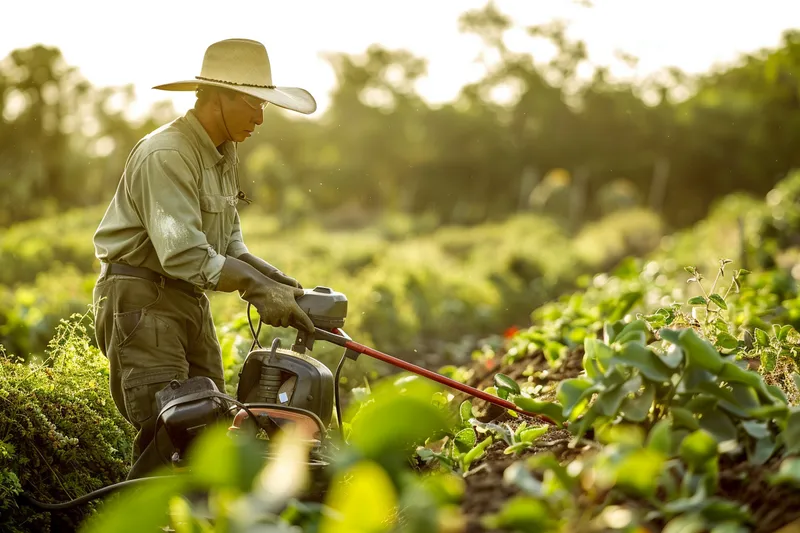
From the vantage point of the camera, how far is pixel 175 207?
3.42 meters

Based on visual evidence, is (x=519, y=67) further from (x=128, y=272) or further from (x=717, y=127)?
(x=128, y=272)

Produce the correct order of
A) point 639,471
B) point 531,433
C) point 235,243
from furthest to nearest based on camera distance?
point 235,243 < point 531,433 < point 639,471

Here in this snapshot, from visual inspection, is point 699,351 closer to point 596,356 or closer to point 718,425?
point 718,425

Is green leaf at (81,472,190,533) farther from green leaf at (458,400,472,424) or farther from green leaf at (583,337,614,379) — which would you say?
green leaf at (458,400,472,424)

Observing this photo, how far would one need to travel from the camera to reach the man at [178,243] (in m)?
3.44

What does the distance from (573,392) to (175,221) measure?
1631 mm

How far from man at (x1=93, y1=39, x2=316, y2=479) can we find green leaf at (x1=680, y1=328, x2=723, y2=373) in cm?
150

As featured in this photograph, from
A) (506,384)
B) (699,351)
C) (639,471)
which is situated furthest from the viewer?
(506,384)

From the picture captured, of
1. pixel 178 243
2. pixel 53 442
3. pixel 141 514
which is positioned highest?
pixel 178 243

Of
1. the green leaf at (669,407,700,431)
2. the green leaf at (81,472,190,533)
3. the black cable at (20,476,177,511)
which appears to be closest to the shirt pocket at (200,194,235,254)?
the black cable at (20,476,177,511)

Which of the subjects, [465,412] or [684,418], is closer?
[684,418]

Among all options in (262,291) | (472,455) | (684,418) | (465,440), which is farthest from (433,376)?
(684,418)

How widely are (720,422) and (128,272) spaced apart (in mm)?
2348

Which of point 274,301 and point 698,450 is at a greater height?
point 274,301
